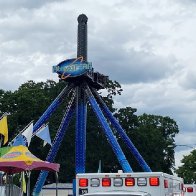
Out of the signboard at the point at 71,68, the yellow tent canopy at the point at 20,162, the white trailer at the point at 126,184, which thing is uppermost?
the signboard at the point at 71,68

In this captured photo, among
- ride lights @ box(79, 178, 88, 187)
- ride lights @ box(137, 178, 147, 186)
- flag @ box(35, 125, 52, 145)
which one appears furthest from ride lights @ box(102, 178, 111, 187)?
flag @ box(35, 125, 52, 145)

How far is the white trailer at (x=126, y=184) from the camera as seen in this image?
52.0 ft

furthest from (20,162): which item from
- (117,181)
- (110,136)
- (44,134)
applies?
(110,136)

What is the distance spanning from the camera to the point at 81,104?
60.5 metres

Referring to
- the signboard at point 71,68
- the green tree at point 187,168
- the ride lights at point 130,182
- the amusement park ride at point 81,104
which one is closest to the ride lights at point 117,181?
the ride lights at point 130,182

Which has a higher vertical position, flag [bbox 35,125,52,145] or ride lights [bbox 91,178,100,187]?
flag [bbox 35,125,52,145]

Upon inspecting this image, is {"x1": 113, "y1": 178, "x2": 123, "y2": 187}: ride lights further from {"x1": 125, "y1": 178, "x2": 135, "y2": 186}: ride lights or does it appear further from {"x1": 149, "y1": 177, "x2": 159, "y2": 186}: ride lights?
{"x1": 149, "y1": 177, "x2": 159, "y2": 186}: ride lights

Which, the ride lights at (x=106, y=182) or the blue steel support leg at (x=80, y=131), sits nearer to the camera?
the ride lights at (x=106, y=182)

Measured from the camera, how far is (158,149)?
88562 millimetres

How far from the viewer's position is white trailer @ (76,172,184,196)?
15.8 m

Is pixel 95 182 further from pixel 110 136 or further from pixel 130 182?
pixel 110 136

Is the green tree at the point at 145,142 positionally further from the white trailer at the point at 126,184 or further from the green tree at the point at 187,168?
the white trailer at the point at 126,184

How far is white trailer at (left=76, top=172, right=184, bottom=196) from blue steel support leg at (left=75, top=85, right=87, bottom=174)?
131ft

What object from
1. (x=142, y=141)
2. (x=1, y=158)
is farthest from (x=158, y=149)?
(x=1, y=158)
